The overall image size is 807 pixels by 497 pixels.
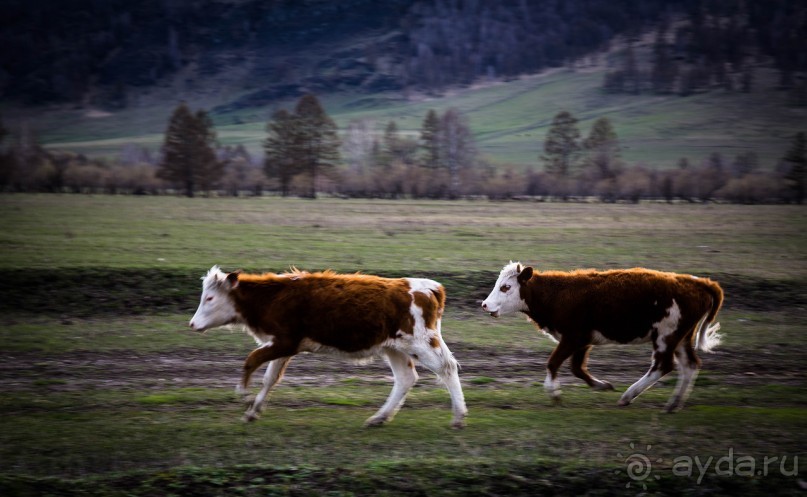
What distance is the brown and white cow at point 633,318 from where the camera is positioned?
1112 cm

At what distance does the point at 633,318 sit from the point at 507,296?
194cm

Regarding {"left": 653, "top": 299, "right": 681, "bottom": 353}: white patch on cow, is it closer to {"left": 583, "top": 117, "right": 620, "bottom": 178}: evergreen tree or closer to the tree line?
the tree line

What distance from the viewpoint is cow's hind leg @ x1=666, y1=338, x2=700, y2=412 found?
36.1 feet

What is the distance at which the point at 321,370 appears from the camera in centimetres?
1324

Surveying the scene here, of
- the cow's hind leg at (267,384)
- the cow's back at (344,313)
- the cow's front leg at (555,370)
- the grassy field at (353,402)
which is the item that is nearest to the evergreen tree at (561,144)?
the grassy field at (353,402)

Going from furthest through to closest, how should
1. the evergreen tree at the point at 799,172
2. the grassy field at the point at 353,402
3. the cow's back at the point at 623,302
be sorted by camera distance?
the evergreen tree at the point at 799,172, the cow's back at the point at 623,302, the grassy field at the point at 353,402

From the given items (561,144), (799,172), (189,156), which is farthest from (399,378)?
(561,144)

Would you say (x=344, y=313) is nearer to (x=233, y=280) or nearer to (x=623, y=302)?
(x=233, y=280)

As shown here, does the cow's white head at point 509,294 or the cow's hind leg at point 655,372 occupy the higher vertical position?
the cow's white head at point 509,294

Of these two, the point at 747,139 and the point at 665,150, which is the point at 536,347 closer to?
the point at 665,150
